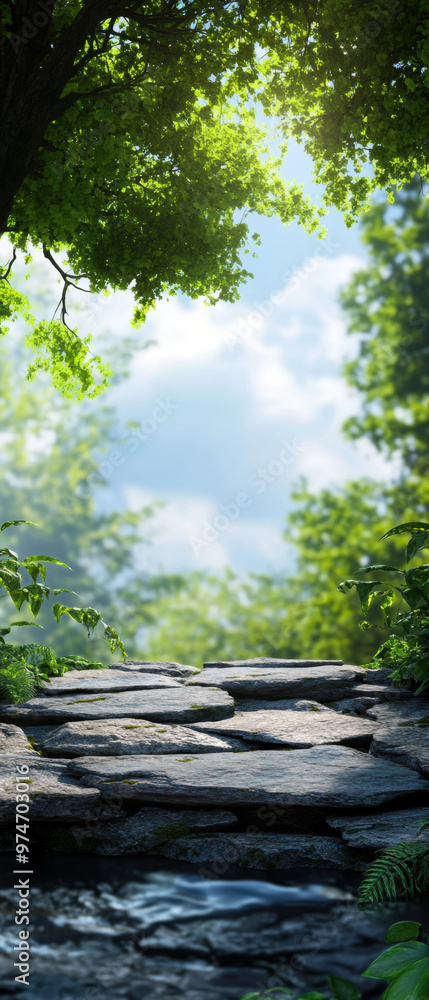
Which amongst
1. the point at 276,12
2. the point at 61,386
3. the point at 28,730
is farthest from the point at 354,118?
the point at 28,730

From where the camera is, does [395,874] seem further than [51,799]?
No

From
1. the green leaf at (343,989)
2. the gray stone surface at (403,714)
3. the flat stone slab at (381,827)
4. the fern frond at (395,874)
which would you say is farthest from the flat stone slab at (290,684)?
the green leaf at (343,989)

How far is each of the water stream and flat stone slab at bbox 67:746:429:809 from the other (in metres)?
0.43

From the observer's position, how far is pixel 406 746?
5492mm

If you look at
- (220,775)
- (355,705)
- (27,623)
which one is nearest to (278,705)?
(355,705)

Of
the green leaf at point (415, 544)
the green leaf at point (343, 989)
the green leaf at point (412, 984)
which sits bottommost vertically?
the green leaf at point (343, 989)

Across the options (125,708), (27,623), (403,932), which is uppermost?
(27,623)

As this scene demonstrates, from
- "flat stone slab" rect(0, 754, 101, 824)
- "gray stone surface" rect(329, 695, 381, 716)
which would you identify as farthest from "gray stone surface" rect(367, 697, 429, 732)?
"flat stone slab" rect(0, 754, 101, 824)

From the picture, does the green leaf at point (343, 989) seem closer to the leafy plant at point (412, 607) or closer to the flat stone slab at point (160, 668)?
the leafy plant at point (412, 607)

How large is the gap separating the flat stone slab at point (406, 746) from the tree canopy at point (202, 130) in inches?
245

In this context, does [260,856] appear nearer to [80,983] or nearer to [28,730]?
Result: [80,983]

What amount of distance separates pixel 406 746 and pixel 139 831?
86.9 inches

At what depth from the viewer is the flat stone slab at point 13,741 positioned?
223 inches

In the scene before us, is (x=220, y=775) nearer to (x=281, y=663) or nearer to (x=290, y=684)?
(x=290, y=684)
